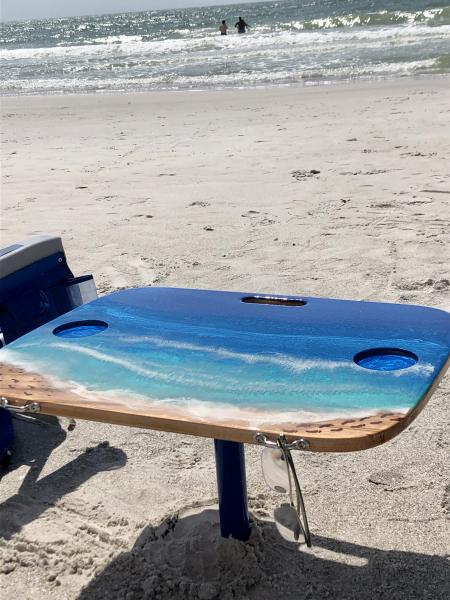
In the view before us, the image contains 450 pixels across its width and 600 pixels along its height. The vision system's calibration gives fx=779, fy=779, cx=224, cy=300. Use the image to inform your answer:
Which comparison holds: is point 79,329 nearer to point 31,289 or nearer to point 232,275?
point 31,289

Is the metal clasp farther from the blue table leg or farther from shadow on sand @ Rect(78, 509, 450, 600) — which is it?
shadow on sand @ Rect(78, 509, 450, 600)

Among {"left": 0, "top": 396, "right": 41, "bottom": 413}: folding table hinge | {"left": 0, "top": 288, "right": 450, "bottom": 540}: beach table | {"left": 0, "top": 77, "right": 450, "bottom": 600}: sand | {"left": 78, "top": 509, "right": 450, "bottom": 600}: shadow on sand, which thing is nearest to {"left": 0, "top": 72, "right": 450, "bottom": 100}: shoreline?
{"left": 0, "top": 77, "right": 450, "bottom": 600}: sand

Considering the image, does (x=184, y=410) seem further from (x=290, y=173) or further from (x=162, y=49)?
(x=162, y=49)

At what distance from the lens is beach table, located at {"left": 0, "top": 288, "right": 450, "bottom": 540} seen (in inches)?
56.6

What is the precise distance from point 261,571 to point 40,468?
88cm

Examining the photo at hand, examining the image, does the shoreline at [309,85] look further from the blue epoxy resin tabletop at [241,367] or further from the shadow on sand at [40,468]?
the blue epoxy resin tabletop at [241,367]

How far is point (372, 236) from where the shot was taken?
14.2 ft

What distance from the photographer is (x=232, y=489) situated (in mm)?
1912

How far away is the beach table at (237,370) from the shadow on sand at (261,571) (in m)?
0.08

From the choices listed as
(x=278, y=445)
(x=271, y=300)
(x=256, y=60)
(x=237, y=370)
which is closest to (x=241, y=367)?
(x=237, y=370)

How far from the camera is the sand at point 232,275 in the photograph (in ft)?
6.48

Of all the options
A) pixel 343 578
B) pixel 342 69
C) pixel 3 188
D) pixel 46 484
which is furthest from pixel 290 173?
pixel 342 69

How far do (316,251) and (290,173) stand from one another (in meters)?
1.77

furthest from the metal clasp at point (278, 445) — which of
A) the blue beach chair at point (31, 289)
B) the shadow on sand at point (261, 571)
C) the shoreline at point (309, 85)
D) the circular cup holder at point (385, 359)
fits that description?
the shoreline at point (309, 85)
